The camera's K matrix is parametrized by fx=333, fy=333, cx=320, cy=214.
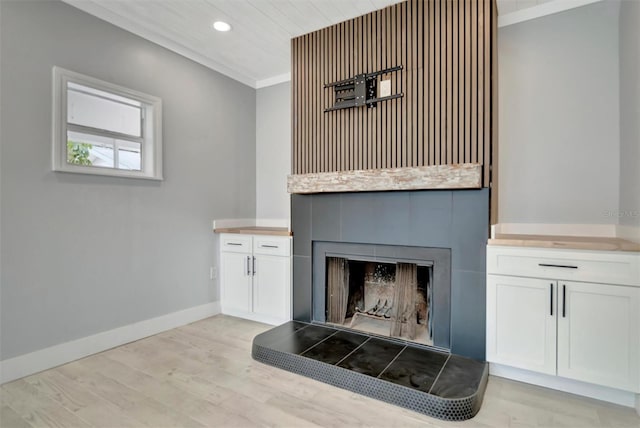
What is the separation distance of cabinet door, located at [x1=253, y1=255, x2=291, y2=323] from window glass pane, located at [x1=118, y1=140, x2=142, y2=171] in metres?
1.43

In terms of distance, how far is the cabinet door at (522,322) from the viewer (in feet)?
6.89

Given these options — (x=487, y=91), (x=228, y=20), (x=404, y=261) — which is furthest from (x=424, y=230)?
(x=228, y=20)

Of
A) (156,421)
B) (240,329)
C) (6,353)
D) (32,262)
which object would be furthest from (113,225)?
(156,421)

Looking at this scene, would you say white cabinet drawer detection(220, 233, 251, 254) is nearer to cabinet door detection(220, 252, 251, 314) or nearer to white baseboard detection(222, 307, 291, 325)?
cabinet door detection(220, 252, 251, 314)

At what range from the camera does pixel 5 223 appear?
2199 mm

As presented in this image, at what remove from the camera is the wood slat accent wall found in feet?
7.82

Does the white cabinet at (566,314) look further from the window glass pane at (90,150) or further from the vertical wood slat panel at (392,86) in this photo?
the window glass pane at (90,150)

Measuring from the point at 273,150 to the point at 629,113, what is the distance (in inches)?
130

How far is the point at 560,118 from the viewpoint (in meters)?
2.61

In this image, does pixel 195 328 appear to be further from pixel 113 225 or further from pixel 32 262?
pixel 32 262

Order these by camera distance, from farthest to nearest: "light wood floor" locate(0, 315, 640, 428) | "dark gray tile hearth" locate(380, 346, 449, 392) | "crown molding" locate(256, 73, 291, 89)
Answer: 1. "crown molding" locate(256, 73, 291, 89)
2. "dark gray tile hearth" locate(380, 346, 449, 392)
3. "light wood floor" locate(0, 315, 640, 428)

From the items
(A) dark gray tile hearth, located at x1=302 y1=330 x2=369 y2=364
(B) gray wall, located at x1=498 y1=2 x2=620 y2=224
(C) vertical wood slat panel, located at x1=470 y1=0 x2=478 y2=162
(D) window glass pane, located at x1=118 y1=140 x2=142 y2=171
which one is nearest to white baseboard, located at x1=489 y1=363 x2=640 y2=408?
(A) dark gray tile hearth, located at x1=302 y1=330 x2=369 y2=364

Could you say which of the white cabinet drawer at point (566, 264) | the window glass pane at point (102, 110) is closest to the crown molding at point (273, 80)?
the window glass pane at point (102, 110)

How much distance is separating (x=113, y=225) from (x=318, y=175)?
5.87 ft
